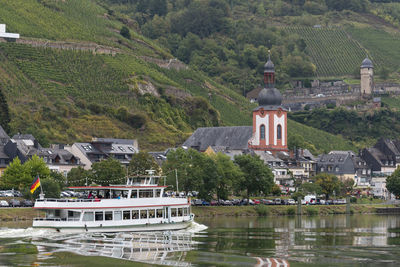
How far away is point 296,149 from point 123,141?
32.1 m

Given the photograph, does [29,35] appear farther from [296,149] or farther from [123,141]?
[296,149]

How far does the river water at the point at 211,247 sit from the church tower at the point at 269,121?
68540 mm

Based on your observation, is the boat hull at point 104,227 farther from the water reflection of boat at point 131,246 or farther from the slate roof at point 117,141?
the slate roof at point 117,141

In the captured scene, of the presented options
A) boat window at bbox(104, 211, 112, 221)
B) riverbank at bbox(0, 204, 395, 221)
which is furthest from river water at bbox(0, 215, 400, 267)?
riverbank at bbox(0, 204, 395, 221)

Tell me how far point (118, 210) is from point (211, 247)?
13991 mm

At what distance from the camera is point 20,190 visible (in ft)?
355

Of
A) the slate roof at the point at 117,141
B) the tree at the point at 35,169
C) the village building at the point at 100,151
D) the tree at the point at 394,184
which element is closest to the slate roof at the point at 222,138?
the slate roof at the point at 117,141

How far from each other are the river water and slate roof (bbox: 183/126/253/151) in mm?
68040

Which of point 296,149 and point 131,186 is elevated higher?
point 296,149

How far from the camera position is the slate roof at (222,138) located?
528ft

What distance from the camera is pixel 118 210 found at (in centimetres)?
8175

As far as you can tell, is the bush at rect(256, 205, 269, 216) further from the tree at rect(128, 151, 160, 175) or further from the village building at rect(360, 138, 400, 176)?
the village building at rect(360, 138, 400, 176)

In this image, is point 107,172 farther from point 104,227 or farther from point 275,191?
point 104,227

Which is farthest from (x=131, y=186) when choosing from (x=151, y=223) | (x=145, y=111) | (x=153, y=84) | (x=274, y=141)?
(x=153, y=84)
